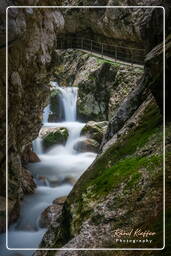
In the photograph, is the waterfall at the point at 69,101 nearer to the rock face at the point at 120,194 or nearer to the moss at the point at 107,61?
the moss at the point at 107,61

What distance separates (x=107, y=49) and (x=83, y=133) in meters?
13.9

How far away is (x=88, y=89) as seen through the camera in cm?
3766

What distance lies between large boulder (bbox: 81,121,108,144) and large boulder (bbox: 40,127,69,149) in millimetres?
1544

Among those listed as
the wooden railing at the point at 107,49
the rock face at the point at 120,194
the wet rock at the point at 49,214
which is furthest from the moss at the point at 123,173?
the wooden railing at the point at 107,49

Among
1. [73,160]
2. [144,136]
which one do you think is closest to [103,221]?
[144,136]

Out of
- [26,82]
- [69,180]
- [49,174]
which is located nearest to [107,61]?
[49,174]

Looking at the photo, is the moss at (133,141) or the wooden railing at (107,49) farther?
the wooden railing at (107,49)

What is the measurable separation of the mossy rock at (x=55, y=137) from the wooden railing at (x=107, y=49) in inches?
436

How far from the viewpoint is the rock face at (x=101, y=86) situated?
115ft

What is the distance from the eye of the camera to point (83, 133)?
103ft

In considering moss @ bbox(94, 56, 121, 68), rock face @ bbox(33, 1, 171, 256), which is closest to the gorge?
rock face @ bbox(33, 1, 171, 256)

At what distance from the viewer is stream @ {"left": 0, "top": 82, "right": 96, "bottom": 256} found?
54.8 feet

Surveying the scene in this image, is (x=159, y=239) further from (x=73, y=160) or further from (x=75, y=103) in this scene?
(x=75, y=103)

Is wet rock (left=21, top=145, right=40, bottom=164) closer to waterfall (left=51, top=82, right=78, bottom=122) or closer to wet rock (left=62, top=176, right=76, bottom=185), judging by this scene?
wet rock (left=62, top=176, right=76, bottom=185)
